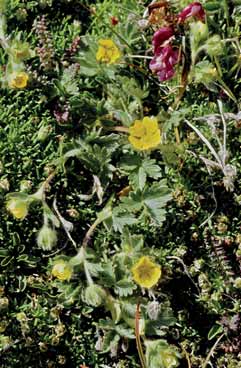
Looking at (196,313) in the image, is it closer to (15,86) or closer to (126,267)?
(126,267)

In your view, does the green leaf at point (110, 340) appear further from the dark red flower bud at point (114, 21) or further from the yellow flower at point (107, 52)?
the dark red flower bud at point (114, 21)

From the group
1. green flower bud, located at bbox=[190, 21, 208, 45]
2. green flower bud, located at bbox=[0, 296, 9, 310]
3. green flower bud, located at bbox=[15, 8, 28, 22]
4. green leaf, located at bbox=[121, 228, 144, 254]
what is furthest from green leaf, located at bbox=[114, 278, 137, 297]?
green flower bud, located at bbox=[15, 8, 28, 22]

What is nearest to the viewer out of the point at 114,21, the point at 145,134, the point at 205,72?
the point at 145,134

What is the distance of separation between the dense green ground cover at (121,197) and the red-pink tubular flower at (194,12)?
0.02 m

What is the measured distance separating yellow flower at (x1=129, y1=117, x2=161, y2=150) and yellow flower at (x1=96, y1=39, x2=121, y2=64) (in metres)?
0.25

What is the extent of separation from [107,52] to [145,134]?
32 centimetres

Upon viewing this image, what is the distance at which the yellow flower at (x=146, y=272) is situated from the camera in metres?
2.78

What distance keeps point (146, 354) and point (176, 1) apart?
1.23 m

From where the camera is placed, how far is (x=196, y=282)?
297 centimetres

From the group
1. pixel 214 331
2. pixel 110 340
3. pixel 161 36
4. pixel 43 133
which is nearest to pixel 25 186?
pixel 43 133

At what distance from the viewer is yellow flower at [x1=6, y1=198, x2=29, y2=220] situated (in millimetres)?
2844

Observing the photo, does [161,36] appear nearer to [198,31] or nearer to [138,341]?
[198,31]

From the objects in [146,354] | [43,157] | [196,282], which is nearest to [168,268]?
[196,282]

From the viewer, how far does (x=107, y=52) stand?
2979 mm
